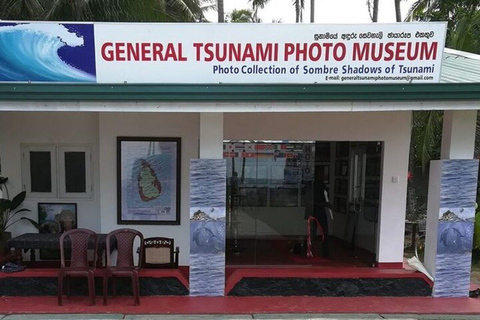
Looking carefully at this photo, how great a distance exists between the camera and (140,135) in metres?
7.11

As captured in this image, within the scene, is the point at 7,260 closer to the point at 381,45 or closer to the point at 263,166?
the point at 263,166

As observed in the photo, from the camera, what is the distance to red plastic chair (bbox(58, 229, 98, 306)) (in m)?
5.56

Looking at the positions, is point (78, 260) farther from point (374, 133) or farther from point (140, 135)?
point (374, 133)

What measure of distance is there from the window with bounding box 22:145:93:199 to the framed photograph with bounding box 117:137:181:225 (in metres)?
0.82

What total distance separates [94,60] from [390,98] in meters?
3.99

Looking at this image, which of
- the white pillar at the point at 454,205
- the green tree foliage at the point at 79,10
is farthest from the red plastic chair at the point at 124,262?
the green tree foliage at the point at 79,10

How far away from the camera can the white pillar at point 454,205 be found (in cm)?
588

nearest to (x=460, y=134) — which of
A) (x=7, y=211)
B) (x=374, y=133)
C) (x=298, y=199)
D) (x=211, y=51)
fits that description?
(x=374, y=133)

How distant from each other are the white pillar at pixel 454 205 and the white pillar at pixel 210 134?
3.32 meters

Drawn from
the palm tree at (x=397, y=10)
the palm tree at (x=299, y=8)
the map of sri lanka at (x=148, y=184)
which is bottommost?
the map of sri lanka at (x=148, y=184)

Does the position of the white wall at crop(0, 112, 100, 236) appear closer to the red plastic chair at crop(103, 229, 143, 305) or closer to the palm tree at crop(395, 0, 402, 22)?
the red plastic chair at crop(103, 229, 143, 305)

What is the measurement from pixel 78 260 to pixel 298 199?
457 centimetres

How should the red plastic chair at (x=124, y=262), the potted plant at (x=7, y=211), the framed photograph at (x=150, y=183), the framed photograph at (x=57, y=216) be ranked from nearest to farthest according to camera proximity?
the red plastic chair at (x=124, y=262) < the potted plant at (x=7, y=211) < the framed photograph at (x=150, y=183) < the framed photograph at (x=57, y=216)

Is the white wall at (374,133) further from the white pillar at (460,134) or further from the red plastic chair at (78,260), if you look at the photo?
the red plastic chair at (78,260)
